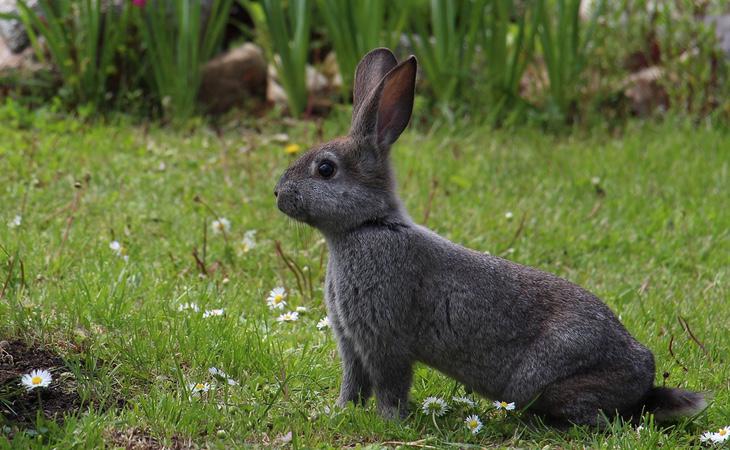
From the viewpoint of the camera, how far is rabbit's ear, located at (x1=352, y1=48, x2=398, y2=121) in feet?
13.6

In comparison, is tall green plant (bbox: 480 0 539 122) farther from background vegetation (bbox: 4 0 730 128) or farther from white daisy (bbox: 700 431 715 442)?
white daisy (bbox: 700 431 715 442)

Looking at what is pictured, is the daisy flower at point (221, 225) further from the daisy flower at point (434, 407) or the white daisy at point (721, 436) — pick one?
the white daisy at point (721, 436)

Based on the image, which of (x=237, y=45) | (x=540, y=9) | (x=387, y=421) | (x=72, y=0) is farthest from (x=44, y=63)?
(x=387, y=421)

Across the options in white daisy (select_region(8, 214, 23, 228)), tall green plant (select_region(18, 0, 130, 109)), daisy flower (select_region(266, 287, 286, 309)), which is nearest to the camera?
daisy flower (select_region(266, 287, 286, 309))

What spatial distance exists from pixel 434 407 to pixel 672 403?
90 cm

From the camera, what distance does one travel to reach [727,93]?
8688mm

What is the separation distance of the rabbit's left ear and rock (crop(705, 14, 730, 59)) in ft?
20.3

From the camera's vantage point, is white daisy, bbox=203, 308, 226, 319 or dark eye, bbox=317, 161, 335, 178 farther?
white daisy, bbox=203, 308, 226, 319

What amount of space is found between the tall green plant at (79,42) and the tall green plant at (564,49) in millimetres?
3597

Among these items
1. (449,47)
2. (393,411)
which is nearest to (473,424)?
(393,411)

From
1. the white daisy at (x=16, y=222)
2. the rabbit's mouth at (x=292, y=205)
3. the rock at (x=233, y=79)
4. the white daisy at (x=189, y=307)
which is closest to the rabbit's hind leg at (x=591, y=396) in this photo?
the rabbit's mouth at (x=292, y=205)

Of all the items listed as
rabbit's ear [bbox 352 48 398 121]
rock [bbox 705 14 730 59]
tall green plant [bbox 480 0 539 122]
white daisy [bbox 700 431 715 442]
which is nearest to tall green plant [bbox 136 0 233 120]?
tall green plant [bbox 480 0 539 122]

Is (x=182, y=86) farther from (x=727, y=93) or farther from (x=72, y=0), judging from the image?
(x=727, y=93)

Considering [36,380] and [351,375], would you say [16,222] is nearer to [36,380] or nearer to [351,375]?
[36,380]
